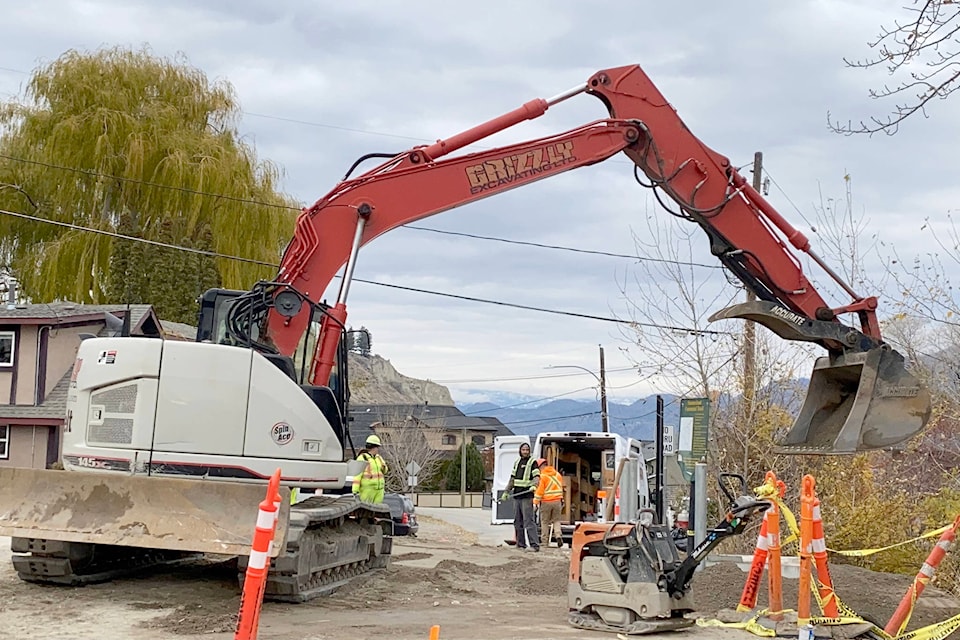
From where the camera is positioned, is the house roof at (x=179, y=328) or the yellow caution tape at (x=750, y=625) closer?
the yellow caution tape at (x=750, y=625)

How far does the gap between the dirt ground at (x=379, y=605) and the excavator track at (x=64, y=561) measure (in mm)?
127

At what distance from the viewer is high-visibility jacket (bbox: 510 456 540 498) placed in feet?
59.7

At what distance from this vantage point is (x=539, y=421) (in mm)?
100875

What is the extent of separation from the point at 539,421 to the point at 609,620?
9210 centimetres

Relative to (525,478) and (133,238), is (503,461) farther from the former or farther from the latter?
(133,238)

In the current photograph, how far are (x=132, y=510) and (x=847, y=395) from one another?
21.7ft

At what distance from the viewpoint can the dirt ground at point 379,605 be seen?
8.62 meters

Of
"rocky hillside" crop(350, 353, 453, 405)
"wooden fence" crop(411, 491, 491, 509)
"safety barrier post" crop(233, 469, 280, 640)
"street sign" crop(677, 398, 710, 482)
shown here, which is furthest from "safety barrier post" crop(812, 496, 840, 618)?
"rocky hillside" crop(350, 353, 453, 405)

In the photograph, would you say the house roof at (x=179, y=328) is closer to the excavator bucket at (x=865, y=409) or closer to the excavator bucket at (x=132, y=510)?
the excavator bucket at (x=132, y=510)

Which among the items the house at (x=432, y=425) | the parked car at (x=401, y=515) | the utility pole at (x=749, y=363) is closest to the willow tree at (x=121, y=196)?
the parked car at (x=401, y=515)

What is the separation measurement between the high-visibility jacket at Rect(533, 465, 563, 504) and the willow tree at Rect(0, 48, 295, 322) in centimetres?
1520

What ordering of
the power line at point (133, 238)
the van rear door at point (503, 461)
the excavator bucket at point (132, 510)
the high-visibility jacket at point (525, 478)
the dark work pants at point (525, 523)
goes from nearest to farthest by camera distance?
the excavator bucket at point (132, 510) → the dark work pants at point (525, 523) → the high-visibility jacket at point (525, 478) → the van rear door at point (503, 461) → the power line at point (133, 238)

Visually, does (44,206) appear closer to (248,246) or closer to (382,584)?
(248,246)

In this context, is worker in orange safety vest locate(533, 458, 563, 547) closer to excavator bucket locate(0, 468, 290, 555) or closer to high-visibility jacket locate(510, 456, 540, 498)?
high-visibility jacket locate(510, 456, 540, 498)
